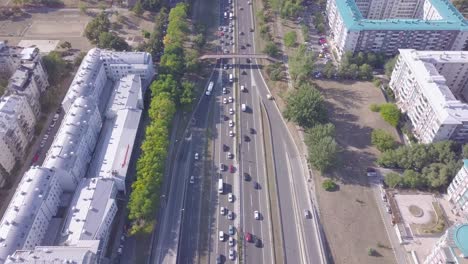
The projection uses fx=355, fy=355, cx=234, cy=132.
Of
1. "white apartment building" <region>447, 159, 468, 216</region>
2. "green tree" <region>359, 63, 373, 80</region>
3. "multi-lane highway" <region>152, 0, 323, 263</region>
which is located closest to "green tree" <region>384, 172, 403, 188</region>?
"white apartment building" <region>447, 159, 468, 216</region>

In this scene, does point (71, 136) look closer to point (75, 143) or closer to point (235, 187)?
point (75, 143)

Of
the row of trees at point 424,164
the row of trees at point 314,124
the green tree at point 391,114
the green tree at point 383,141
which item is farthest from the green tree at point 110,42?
the row of trees at point 424,164

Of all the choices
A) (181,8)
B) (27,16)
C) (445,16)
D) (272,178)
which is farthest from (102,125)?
(445,16)

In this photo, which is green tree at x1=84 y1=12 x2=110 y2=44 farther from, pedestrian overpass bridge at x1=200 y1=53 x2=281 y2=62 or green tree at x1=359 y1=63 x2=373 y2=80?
green tree at x1=359 y1=63 x2=373 y2=80

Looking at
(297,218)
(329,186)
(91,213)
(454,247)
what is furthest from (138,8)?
(454,247)

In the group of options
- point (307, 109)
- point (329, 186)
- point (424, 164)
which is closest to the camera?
point (329, 186)

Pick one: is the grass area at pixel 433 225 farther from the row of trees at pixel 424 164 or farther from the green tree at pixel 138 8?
the green tree at pixel 138 8

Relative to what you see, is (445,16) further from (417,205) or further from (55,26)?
(55,26)
